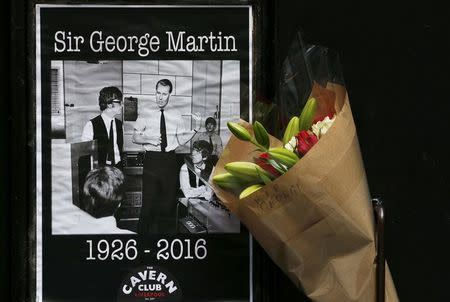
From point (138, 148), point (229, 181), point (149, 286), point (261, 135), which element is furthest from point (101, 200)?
point (261, 135)

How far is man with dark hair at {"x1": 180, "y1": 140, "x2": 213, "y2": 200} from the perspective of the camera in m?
3.28

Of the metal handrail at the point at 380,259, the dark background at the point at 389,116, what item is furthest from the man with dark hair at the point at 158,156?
the metal handrail at the point at 380,259

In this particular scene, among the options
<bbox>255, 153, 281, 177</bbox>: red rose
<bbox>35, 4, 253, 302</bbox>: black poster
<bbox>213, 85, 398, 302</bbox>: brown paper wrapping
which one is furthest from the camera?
<bbox>35, 4, 253, 302</bbox>: black poster

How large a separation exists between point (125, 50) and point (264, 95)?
2.26 feet

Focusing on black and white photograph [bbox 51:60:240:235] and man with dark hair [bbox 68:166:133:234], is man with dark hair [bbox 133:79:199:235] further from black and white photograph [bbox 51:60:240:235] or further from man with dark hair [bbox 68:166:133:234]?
man with dark hair [bbox 68:166:133:234]

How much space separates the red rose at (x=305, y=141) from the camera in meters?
2.60

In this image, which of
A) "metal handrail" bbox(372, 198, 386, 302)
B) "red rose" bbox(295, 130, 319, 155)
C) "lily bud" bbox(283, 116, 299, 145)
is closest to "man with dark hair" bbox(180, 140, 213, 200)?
"lily bud" bbox(283, 116, 299, 145)

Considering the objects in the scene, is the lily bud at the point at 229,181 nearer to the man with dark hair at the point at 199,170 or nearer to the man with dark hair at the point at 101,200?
the man with dark hair at the point at 199,170

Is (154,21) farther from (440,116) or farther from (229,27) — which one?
(440,116)

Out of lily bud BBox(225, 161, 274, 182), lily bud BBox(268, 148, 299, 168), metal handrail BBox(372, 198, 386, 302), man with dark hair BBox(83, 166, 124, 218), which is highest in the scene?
lily bud BBox(268, 148, 299, 168)

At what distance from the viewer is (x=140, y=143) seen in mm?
3291

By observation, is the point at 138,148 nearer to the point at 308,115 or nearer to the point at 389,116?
the point at 308,115

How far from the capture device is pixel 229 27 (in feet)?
10.7

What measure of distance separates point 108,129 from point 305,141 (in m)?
1.09
